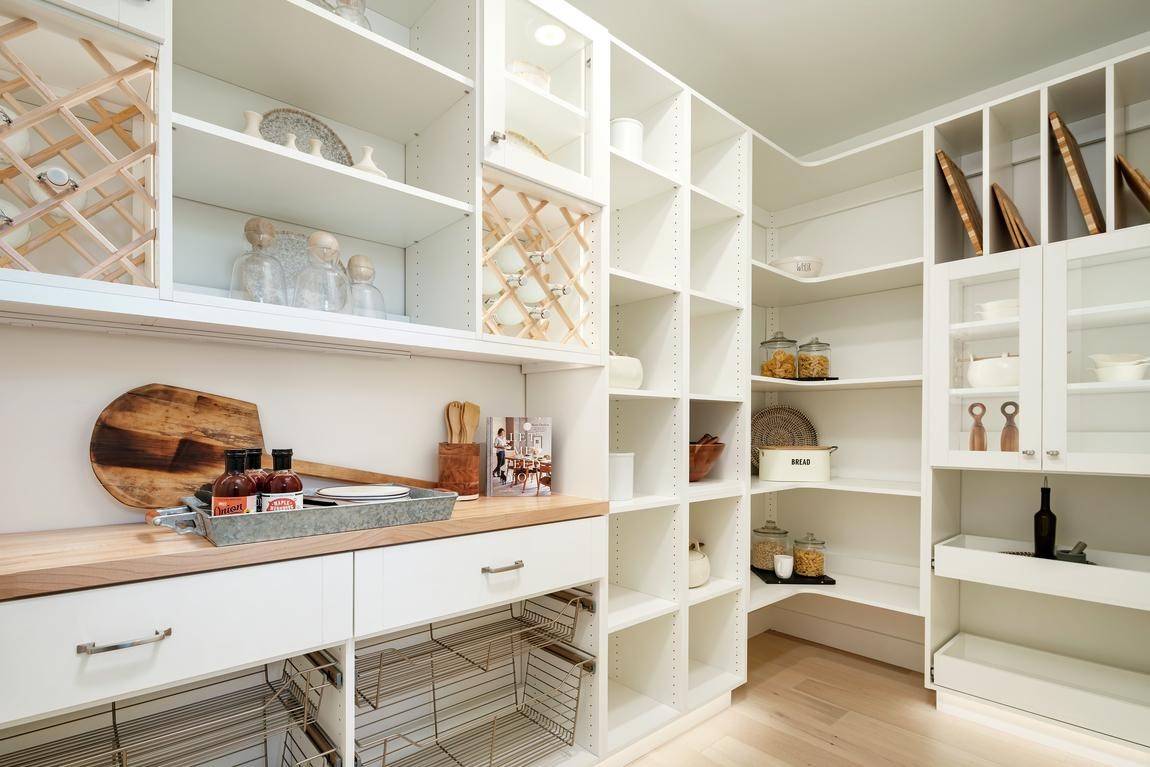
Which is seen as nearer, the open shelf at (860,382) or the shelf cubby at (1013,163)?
the shelf cubby at (1013,163)

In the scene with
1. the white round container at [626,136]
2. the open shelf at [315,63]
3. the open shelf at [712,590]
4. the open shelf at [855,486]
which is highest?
the white round container at [626,136]

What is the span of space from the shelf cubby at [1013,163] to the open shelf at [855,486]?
3.27 ft

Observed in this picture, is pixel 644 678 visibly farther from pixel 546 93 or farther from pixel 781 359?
pixel 546 93

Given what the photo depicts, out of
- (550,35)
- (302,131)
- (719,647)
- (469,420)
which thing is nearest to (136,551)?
(469,420)

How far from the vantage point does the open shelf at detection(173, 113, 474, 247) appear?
1164 millimetres

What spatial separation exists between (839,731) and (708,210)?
2.01 metres

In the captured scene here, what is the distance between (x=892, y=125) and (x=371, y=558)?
10.0 ft

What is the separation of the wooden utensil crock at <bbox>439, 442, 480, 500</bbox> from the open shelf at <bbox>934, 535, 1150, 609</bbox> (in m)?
1.85

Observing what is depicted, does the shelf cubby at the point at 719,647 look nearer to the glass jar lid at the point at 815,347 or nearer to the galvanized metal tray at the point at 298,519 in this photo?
the glass jar lid at the point at 815,347

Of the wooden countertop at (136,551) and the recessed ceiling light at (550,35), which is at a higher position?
the recessed ceiling light at (550,35)

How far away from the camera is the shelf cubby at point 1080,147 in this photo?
2014 mm

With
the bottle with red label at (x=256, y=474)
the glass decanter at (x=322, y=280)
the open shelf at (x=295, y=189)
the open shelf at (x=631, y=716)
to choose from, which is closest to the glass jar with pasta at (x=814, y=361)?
the open shelf at (x=631, y=716)

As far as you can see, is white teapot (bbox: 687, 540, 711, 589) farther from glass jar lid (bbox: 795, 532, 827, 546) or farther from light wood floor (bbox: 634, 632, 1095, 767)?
glass jar lid (bbox: 795, 532, 827, 546)

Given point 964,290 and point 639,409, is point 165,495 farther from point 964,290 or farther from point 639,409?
point 964,290
